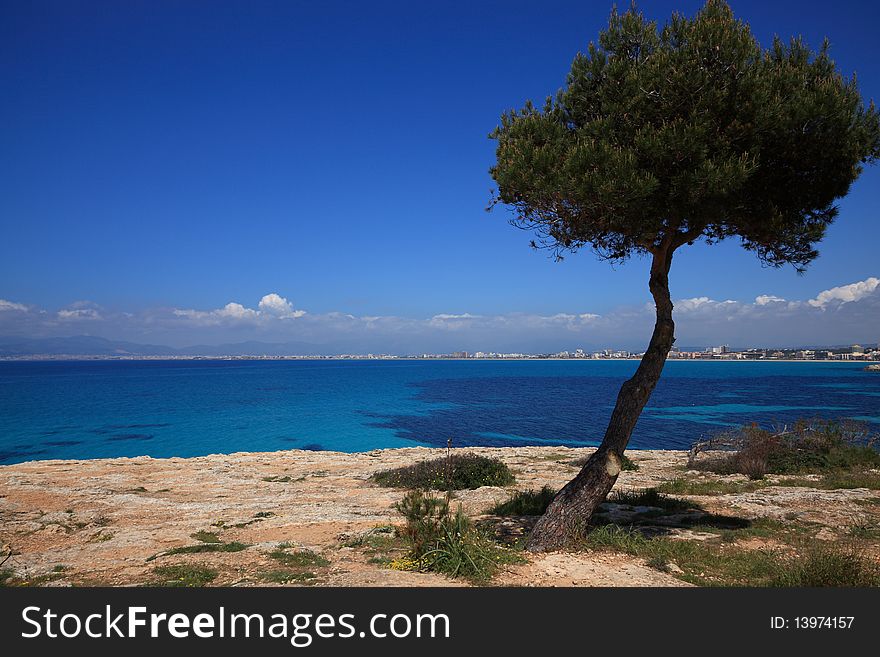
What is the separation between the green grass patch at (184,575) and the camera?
7938mm

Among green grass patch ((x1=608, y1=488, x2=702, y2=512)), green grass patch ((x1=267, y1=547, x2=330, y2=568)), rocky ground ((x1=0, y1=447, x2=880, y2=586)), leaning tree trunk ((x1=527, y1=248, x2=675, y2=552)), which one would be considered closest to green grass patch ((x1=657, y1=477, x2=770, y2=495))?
rocky ground ((x1=0, y1=447, x2=880, y2=586))

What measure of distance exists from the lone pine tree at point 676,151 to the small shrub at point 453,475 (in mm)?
8701

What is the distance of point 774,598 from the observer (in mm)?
6289

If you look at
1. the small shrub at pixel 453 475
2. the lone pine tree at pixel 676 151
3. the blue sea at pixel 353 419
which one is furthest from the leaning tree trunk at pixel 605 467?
the blue sea at pixel 353 419

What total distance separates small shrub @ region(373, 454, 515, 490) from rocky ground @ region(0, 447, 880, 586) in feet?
2.41

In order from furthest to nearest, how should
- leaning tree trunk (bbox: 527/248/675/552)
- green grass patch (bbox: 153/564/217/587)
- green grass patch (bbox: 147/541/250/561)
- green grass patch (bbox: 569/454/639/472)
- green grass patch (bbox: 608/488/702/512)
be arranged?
green grass patch (bbox: 569/454/639/472), green grass patch (bbox: 608/488/702/512), green grass patch (bbox: 147/541/250/561), leaning tree trunk (bbox: 527/248/675/552), green grass patch (bbox: 153/564/217/587)

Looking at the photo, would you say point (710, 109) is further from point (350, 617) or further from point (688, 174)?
point (350, 617)

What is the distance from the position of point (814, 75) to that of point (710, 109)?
235 centimetres

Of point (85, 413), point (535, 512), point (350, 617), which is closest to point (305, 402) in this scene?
point (85, 413)

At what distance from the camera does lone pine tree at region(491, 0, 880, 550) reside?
27.0ft

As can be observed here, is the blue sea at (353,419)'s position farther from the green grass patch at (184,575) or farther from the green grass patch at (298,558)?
the green grass patch at (184,575)

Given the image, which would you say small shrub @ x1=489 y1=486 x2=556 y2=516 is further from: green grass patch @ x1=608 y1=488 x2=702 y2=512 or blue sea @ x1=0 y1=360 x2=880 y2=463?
blue sea @ x1=0 y1=360 x2=880 y2=463

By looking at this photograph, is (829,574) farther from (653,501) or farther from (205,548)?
(205,548)

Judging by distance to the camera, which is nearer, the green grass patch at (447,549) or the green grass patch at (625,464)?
the green grass patch at (447,549)
